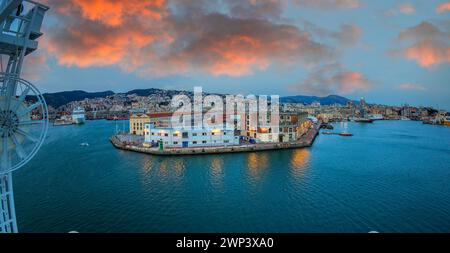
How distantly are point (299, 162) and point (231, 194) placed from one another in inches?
231

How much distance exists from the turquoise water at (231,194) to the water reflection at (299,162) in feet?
0.15

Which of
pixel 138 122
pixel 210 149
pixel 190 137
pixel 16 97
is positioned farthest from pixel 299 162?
pixel 138 122

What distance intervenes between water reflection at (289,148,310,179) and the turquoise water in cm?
5

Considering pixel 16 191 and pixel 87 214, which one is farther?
pixel 16 191

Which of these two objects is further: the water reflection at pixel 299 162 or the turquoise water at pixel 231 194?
the water reflection at pixel 299 162

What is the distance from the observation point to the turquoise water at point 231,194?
242 inches

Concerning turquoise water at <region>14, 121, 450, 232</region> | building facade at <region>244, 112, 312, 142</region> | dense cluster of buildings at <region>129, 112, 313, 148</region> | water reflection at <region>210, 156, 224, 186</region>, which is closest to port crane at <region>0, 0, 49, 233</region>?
turquoise water at <region>14, 121, 450, 232</region>

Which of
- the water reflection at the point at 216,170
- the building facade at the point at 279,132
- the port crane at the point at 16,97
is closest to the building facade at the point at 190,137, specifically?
the water reflection at the point at 216,170

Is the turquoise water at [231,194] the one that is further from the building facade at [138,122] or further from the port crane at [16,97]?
the building facade at [138,122]
